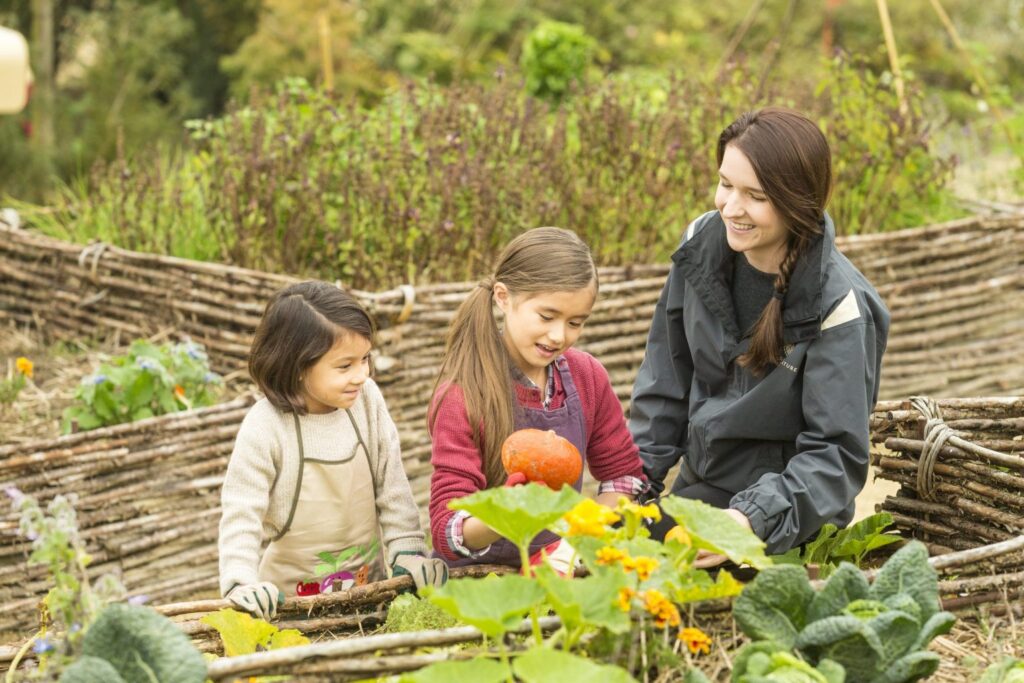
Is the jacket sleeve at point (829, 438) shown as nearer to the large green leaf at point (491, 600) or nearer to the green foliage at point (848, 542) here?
the green foliage at point (848, 542)

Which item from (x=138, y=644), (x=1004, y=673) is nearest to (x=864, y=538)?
(x=1004, y=673)

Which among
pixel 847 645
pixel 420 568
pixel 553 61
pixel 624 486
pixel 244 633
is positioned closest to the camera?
pixel 847 645

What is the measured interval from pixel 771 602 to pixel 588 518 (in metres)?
0.33

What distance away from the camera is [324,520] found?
251 centimetres

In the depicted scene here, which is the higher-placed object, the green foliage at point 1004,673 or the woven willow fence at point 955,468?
the green foliage at point 1004,673

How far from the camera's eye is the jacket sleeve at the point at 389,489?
2.54 meters

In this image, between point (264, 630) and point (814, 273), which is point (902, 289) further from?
point (264, 630)

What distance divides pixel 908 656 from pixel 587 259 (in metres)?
1.12

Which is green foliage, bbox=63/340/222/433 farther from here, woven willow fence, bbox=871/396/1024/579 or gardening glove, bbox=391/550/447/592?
woven willow fence, bbox=871/396/1024/579

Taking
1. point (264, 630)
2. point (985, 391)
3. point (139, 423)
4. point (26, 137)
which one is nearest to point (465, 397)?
point (264, 630)

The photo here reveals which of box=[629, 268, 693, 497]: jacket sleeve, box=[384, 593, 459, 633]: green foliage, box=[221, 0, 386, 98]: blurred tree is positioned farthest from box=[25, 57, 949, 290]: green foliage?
box=[221, 0, 386, 98]: blurred tree

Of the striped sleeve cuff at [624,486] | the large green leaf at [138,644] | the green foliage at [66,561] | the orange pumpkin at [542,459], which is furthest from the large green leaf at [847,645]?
the striped sleeve cuff at [624,486]

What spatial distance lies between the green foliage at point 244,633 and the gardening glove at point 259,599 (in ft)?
0.17

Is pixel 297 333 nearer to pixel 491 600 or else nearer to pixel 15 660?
pixel 15 660
